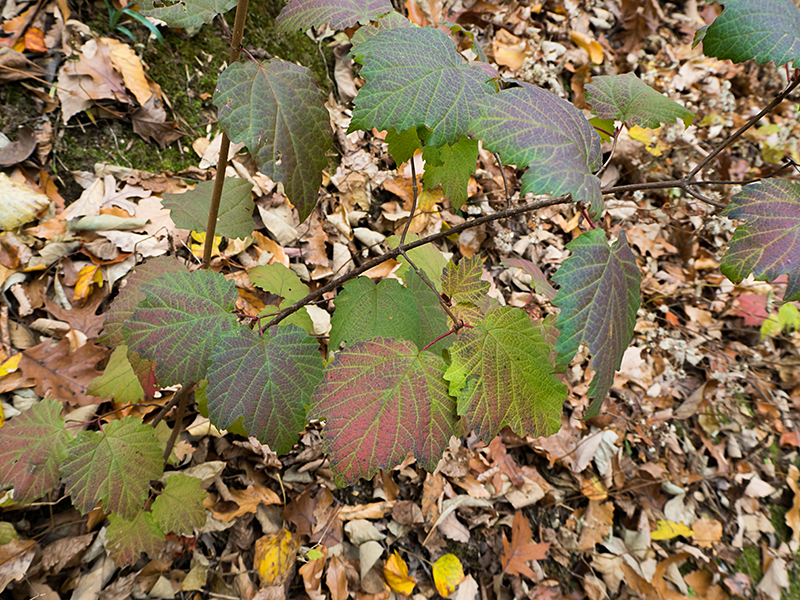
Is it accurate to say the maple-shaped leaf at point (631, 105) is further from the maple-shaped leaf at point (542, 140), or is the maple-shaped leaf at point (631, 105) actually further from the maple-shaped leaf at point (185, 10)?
the maple-shaped leaf at point (185, 10)

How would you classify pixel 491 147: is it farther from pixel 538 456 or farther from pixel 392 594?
pixel 538 456

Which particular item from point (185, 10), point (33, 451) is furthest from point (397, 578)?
point (185, 10)

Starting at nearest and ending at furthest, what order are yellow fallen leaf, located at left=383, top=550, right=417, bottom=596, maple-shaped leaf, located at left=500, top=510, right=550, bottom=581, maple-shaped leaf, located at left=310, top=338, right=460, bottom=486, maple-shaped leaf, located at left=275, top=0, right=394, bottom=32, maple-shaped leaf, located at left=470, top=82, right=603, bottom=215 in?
maple-shaped leaf, located at left=470, top=82, right=603, bottom=215 → maple-shaped leaf, located at left=310, top=338, right=460, bottom=486 → maple-shaped leaf, located at left=275, top=0, right=394, bottom=32 → yellow fallen leaf, located at left=383, top=550, right=417, bottom=596 → maple-shaped leaf, located at left=500, top=510, right=550, bottom=581

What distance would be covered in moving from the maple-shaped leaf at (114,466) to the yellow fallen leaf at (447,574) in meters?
1.10

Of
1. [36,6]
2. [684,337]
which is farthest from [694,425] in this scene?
[36,6]

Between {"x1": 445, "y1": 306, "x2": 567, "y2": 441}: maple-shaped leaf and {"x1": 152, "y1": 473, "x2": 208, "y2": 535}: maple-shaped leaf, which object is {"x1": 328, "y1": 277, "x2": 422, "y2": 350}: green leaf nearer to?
{"x1": 445, "y1": 306, "x2": 567, "y2": 441}: maple-shaped leaf

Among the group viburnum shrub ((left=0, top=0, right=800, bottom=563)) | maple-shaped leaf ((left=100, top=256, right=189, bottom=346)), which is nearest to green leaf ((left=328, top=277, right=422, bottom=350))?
viburnum shrub ((left=0, top=0, right=800, bottom=563))

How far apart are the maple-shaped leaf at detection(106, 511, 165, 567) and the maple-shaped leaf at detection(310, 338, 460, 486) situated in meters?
0.72

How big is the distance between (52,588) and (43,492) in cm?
45

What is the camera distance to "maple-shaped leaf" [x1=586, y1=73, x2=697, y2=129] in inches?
38.5

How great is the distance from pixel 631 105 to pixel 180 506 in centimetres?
151

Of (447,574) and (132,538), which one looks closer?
(132,538)

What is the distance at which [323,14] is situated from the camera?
0.94 m

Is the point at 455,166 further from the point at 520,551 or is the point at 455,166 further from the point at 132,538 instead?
the point at 520,551
